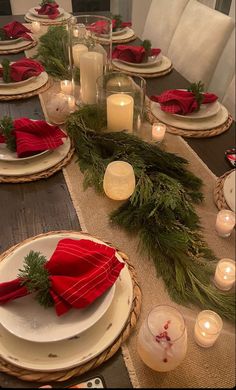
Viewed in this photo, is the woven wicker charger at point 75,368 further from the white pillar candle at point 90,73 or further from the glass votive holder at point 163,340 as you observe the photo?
the white pillar candle at point 90,73

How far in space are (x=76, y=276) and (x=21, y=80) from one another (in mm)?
877

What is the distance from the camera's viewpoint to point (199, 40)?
1.44m

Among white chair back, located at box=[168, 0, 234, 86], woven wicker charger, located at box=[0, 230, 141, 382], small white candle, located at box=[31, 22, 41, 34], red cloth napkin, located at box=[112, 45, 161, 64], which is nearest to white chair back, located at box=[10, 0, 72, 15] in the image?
small white candle, located at box=[31, 22, 41, 34]

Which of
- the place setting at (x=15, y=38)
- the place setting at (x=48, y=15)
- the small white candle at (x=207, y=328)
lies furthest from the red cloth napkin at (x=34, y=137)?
the place setting at (x=48, y=15)

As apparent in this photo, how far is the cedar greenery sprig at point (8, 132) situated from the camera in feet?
2.68

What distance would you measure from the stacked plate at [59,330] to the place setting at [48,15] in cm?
162

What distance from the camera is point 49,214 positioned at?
713 mm

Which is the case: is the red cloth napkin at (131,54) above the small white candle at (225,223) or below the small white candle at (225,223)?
above

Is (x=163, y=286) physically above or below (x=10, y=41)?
below

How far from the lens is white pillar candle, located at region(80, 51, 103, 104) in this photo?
3.36 feet

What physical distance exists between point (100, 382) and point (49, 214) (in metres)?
0.36

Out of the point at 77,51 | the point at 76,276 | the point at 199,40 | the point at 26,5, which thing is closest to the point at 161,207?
the point at 76,276

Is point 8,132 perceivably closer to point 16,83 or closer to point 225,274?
point 16,83

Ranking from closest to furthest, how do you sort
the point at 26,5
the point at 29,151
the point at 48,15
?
Answer: the point at 29,151 < the point at 48,15 < the point at 26,5
